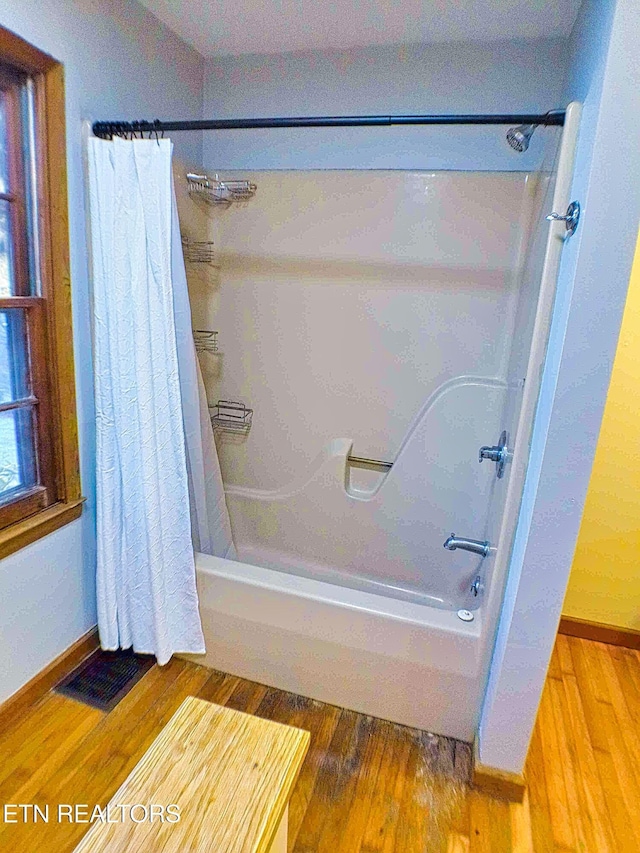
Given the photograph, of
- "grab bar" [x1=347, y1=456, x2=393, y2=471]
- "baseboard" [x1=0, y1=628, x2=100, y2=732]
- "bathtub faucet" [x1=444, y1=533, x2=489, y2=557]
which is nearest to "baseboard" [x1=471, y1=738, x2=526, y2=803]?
"bathtub faucet" [x1=444, y1=533, x2=489, y2=557]

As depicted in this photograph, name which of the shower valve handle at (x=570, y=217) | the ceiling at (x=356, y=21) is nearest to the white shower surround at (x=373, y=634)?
the shower valve handle at (x=570, y=217)

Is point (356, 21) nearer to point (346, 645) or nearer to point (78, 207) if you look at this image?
point (78, 207)

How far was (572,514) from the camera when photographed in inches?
47.4

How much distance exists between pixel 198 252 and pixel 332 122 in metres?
1.07

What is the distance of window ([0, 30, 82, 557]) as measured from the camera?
4.54 feet

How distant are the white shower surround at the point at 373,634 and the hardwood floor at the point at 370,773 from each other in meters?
0.09

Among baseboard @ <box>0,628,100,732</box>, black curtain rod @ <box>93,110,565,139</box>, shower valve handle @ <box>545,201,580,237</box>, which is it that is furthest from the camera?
baseboard @ <box>0,628,100,732</box>

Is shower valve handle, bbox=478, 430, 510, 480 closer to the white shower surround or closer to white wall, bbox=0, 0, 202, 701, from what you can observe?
the white shower surround

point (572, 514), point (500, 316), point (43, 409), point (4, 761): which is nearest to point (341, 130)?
point (500, 316)

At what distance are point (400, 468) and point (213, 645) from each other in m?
1.01

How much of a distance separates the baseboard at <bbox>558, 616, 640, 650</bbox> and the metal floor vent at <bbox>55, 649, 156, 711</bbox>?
70.6 inches

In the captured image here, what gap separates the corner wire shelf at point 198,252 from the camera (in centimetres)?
213

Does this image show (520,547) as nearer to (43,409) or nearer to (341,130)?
(43,409)

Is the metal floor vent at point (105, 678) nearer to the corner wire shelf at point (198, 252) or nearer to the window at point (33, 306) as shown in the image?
the window at point (33, 306)
